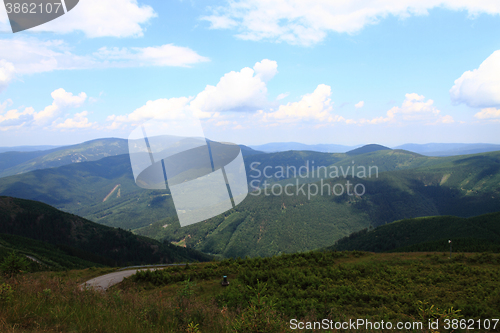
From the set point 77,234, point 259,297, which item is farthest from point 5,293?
point 77,234

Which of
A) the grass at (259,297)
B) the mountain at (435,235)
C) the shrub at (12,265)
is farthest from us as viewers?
the mountain at (435,235)

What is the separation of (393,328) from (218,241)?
583 ft

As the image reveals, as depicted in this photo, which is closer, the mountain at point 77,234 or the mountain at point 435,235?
the mountain at point 435,235

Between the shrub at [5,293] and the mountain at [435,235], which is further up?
the shrub at [5,293]

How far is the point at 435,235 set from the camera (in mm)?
90625

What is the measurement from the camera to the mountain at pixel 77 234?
85750mm

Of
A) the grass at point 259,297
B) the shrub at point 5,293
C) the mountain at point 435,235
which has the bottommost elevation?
the mountain at point 435,235

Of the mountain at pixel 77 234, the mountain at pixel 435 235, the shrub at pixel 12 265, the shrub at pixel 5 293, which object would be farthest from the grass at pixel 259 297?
the mountain at pixel 77 234

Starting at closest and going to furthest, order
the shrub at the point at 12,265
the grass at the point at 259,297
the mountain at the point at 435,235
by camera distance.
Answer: the grass at the point at 259,297 → the shrub at the point at 12,265 → the mountain at the point at 435,235

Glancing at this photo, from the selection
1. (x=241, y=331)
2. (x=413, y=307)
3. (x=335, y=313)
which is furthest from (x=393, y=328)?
(x=241, y=331)

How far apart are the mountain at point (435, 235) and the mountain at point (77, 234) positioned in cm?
8345

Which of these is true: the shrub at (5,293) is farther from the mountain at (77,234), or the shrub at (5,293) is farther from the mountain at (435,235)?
the mountain at (77,234)

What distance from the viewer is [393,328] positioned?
9.62 meters

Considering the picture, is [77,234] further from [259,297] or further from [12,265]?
[259,297]
